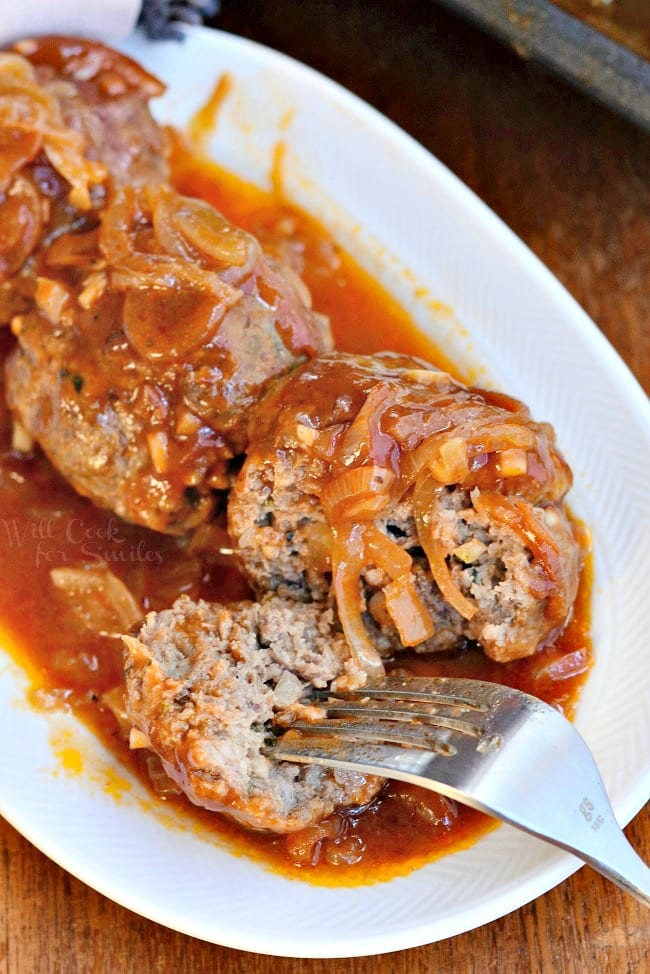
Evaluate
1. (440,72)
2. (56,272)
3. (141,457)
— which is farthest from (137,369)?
(440,72)

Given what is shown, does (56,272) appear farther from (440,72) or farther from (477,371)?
(440,72)

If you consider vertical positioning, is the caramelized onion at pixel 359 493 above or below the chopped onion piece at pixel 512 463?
below

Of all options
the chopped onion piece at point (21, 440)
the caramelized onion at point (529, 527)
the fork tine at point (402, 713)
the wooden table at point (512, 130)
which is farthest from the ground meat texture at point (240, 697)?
the wooden table at point (512, 130)

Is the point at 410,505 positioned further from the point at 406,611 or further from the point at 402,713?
the point at 402,713

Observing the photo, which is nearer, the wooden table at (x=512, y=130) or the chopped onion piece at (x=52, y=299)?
the chopped onion piece at (x=52, y=299)

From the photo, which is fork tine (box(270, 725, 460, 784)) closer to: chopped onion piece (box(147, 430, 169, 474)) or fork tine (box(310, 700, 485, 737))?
fork tine (box(310, 700, 485, 737))

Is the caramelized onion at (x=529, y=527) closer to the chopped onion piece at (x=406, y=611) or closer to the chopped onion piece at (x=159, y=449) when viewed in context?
the chopped onion piece at (x=406, y=611)

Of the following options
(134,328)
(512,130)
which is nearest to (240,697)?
(134,328)
